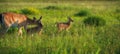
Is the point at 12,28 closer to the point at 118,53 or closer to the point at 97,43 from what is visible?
the point at 97,43

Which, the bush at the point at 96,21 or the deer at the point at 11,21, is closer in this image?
the deer at the point at 11,21

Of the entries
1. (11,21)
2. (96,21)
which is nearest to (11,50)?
(11,21)

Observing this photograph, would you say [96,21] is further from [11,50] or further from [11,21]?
[11,50]

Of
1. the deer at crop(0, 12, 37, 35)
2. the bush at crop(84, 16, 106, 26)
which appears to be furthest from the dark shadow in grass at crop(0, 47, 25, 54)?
the bush at crop(84, 16, 106, 26)

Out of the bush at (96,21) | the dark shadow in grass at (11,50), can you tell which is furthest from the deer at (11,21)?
the dark shadow in grass at (11,50)

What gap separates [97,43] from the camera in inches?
368

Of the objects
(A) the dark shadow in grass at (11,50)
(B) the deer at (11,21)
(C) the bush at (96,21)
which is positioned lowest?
(C) the bush at (96,21)

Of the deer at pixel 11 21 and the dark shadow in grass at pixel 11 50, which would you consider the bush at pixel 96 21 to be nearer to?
the deer at pixel 11 21

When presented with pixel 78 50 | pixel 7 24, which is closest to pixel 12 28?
pixel 7 24

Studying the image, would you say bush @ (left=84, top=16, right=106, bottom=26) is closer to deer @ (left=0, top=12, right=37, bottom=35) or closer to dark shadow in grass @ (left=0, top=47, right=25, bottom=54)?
deer @ (left=0, top=12, right=37, bottom=35)

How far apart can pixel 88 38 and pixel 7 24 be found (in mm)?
4196

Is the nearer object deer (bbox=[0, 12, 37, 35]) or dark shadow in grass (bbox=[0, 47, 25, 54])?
dark shadow in grass (bbox=[0, 47, 25, 54])

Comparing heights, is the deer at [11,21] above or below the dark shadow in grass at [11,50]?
below

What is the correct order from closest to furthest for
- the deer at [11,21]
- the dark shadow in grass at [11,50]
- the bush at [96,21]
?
the dark shadow in grass at [11,50], the deer at [11,21], the bush at [96,21]
